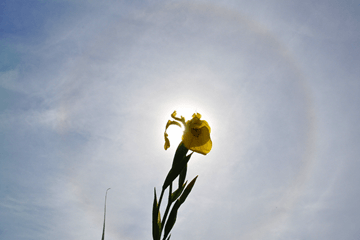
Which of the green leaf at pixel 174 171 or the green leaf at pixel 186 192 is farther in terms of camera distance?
the green leaf at pixel 186 192

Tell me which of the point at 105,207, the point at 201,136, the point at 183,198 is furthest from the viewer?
the point at 183,198

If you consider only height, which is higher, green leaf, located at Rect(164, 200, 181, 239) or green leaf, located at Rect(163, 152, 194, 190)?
green leaf, located at Rect(163, 152, 194, 190)

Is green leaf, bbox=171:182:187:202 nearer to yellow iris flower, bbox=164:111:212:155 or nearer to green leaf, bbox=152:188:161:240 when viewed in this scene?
green leaf, bbox=152:188:161:240

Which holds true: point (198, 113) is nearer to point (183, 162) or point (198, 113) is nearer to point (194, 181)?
point (183, 162)

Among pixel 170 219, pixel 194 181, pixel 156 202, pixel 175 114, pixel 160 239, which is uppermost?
pixel 175 114

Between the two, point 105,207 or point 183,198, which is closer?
point 105,207

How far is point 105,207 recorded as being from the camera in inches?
62.3

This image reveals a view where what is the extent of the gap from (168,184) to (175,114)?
742 mm

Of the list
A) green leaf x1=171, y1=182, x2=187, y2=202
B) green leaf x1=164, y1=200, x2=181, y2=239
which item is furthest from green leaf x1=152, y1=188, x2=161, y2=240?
green leaf x1=171, y1=182, x2=187, y2=202

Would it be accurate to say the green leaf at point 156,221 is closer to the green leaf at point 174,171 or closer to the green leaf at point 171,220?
the green leaf at point 171,220

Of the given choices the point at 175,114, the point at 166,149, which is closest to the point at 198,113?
the point at 175,114

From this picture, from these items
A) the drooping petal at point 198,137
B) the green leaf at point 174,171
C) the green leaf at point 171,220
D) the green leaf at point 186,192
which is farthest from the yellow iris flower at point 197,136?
the green leaf at point 171,220

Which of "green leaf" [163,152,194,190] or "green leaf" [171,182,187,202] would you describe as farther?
"green leaf" [171,182,187,202]

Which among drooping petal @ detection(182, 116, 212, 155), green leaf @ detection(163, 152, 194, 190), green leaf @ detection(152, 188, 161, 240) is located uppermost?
drooping petal @ detection(182, 116, 212, 155)
